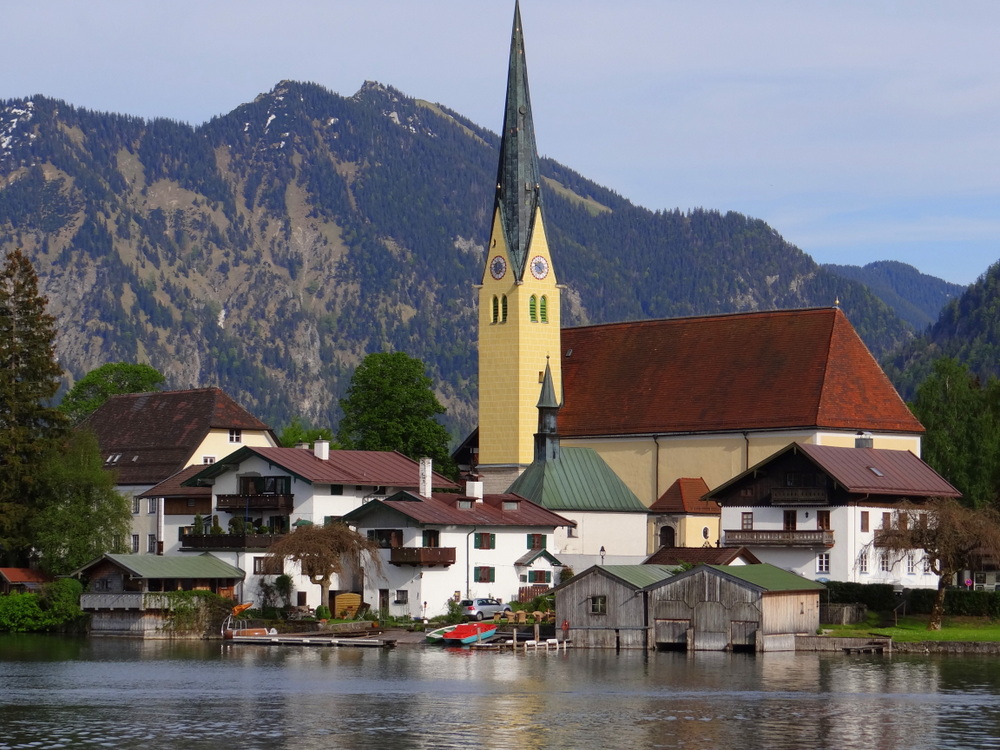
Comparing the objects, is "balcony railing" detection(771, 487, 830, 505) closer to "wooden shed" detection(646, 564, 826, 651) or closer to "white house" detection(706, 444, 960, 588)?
"white house" detection(706, 444, 960, 588)

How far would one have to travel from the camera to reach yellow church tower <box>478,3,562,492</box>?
112 meters

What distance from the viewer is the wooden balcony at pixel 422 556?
8881 centimetres

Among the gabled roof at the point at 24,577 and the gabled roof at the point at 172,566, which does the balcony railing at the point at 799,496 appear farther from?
the gabled roof at the point at 24,577

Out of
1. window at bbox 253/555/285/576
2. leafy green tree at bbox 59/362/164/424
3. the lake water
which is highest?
leafy green tree at bbox 59/362/164/424

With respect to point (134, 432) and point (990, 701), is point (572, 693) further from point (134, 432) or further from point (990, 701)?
point (134, 432)

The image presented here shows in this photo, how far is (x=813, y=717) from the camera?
54656mm

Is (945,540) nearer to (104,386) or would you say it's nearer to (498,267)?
(498,267)

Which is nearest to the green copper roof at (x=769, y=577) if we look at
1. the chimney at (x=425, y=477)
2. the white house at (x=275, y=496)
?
the chimney at (x=425, y=477)

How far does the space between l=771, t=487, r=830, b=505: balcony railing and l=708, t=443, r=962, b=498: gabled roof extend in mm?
1122

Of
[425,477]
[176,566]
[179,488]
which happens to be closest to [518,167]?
[425,477]

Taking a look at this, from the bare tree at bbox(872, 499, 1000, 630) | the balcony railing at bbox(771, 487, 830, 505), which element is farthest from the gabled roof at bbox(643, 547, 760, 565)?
the bare tree at bbox(872, 499, 1000, 630)

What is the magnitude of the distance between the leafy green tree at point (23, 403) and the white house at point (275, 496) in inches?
300

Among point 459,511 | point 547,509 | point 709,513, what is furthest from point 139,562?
point 709,513

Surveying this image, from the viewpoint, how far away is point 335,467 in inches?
3802
